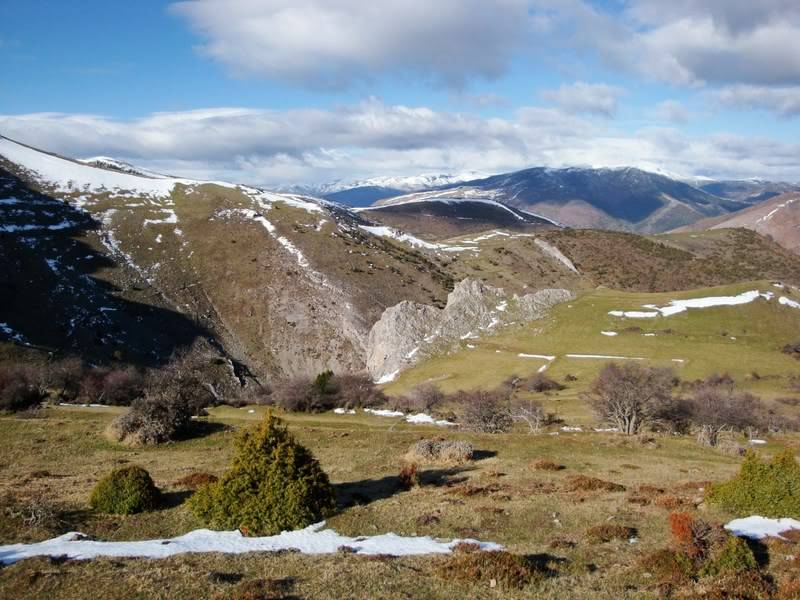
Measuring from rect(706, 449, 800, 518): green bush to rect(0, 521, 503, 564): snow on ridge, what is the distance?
9.29 metres

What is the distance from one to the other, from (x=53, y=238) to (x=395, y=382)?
3389 inches

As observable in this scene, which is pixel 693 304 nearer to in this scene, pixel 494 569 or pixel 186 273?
pixel 494 569

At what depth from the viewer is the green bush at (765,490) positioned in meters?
19.0

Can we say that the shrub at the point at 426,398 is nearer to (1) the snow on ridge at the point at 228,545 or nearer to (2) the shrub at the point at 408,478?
(2) the shrub at the point at 408,478

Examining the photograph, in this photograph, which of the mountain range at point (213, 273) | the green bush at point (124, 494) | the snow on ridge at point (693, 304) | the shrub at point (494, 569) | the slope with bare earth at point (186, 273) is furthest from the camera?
the mountain range at point (213, 273)

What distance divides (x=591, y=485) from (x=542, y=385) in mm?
49352

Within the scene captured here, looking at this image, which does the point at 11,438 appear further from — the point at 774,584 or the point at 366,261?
the point at 366,261

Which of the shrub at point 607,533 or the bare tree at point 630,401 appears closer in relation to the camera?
the shrub at point 607,533

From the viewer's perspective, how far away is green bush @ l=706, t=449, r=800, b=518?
62.4 ft

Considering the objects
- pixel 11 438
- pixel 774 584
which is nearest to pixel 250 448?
pixel 774 584

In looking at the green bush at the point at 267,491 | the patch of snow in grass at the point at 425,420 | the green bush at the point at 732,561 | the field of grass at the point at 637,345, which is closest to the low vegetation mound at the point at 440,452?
the green bush at the point at 267,491

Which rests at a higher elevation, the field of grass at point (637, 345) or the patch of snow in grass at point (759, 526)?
the patch of snow in grass at point (759, 526)

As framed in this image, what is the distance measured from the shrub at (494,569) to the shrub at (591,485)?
9577 millimetres

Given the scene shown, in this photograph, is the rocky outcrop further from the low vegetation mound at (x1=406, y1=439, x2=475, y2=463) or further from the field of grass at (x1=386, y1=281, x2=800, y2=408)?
the low vegetation mound at (x1=406, y1=439, x2=475, y2=463)
